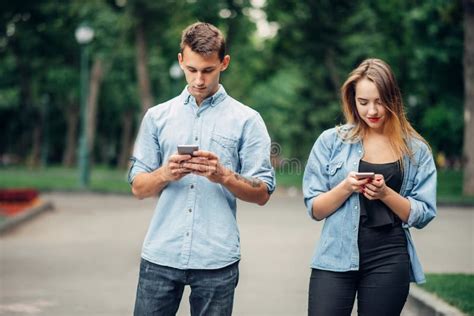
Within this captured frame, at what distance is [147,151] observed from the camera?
14.4 feet

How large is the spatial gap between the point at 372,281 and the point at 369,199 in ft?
1.28

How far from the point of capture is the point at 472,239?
49.0 feet

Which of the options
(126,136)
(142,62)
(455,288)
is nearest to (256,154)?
(455,288)

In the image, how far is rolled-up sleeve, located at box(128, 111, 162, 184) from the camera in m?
4.37

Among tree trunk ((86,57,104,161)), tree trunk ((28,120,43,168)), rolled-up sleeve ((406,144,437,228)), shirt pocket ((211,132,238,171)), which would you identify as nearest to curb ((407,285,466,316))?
rolled-up sleeve ((406,144,437,228))

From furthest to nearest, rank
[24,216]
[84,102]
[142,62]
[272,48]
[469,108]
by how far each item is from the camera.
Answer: [272,48] → [142,62] → [84,102] → [469,108] → [24,216]

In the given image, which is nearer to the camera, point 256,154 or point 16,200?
point 256,154

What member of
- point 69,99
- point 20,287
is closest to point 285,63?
point 69,99

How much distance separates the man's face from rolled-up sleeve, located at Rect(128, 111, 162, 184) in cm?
26

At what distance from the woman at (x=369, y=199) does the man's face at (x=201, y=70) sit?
67 cm

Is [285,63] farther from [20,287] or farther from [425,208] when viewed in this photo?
[425,208]

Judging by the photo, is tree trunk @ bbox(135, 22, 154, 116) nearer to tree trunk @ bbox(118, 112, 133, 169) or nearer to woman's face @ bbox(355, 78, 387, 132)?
tree trunk @ bbox(118, 112, 133, 169)

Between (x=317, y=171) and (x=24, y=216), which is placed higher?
(x=317, y=171)

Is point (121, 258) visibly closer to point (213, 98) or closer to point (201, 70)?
point (213, 98)
